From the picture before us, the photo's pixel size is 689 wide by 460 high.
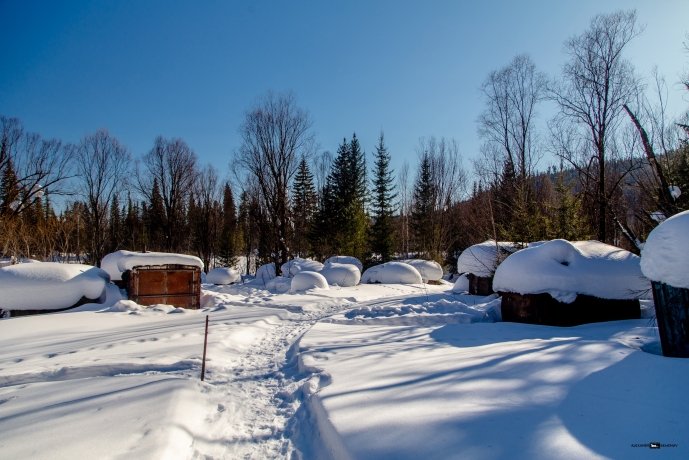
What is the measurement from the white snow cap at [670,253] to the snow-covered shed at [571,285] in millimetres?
2671

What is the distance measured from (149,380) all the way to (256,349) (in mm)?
2489

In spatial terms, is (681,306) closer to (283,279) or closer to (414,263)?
(283,279)

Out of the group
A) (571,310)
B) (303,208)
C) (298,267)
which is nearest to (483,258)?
(571,310)

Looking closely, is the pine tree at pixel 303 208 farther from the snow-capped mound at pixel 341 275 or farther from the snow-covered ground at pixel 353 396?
the snow-covered ground at pixel 353 396

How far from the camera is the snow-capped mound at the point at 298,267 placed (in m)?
21.3

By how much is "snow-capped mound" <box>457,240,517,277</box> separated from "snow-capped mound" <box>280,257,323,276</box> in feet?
28.1

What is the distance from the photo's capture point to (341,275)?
19.2m

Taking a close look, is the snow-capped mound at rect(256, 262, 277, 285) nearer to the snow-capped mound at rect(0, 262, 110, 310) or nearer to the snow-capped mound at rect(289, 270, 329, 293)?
the snow-capped mound at rect(289, 270, 329, 293)

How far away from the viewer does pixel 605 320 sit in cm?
779

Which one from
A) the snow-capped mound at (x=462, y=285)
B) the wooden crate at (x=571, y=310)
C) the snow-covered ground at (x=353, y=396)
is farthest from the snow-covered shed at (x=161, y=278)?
the wooden crate at (x=571, y=310)

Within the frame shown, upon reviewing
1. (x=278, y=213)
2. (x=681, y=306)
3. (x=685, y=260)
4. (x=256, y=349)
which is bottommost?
(x=256, y=349)

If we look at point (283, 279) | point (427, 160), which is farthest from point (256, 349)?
point (427, 160)

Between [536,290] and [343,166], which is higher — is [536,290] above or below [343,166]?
below

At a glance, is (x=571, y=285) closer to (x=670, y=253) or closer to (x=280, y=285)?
(x=670, y=253)
